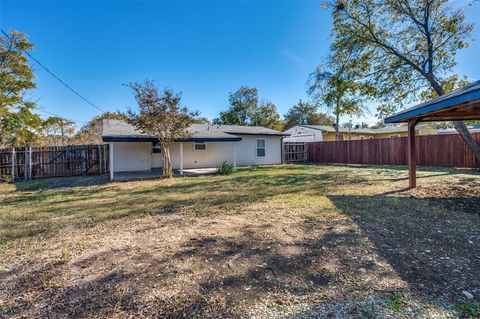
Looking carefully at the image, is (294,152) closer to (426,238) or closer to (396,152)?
(396,152)

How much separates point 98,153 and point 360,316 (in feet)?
47.6

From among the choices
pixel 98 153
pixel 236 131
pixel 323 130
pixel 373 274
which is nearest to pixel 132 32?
pixel 98 153

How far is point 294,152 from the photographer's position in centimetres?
2034

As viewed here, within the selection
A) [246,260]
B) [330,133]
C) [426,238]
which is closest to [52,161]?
[246,260]

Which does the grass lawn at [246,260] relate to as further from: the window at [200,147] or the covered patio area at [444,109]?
the window at [200,147]

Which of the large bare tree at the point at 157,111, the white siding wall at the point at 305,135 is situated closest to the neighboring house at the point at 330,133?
the white siding wall at the point at 305,135

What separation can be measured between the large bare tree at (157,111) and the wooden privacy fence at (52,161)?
4951 mm

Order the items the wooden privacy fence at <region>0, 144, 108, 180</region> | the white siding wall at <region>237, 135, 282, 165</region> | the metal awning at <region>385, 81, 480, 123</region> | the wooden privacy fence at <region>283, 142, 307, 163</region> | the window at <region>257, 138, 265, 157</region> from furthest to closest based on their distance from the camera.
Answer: the wooden privacy fence at <region>283, 142, 307, 163</region> < the window at <region>257, 138, 265, 157</region> < the white siding wall at <region>237, 135, 282, 165</region> < the wooden privacy fence at <region>0, 144, 108, 180</region> < the metal awning at <region>385, 81, 480, 123</region>

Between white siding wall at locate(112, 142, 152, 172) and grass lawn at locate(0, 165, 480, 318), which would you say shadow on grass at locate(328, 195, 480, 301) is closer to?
grass lawn at locate(0, 165, 480, 318)

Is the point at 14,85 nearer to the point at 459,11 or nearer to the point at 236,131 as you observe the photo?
the point at 236,131

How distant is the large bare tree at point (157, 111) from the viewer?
31.9 feet

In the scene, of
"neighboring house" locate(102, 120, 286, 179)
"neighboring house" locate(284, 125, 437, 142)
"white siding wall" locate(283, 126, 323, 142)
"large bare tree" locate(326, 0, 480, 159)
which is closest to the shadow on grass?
"large bare tree" locate(326, 0, 480, 159)

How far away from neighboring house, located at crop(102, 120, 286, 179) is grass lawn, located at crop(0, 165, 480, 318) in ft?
20.7

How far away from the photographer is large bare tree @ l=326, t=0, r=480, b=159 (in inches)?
389
